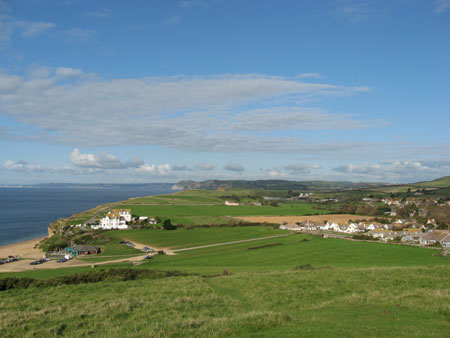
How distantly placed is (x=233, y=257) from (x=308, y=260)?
9.97 metres

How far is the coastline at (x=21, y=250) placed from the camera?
5781 cm

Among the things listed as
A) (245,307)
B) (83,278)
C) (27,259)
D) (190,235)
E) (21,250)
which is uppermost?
(245,307)

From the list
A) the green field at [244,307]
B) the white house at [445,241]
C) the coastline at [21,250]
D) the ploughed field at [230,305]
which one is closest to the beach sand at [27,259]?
the coastline at [21,250]

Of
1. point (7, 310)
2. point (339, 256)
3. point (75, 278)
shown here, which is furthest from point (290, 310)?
point (339, 256)

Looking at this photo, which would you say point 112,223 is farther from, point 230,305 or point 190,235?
point 230,305

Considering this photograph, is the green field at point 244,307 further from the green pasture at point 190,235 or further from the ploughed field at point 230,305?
the green pasture at point 190,235

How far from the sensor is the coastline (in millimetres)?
57812

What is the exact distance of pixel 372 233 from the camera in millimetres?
73875

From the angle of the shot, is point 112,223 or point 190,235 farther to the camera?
point 112,223

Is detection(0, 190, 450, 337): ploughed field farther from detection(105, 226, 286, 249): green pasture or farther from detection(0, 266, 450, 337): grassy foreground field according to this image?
detection(105, 226, 286, 249): green pasture

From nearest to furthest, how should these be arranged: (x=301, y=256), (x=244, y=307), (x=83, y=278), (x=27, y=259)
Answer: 1. (x=244, y=307)
2. (x=83, y=278)
3. (x=301, y=256)
4. (x=27, y=259)

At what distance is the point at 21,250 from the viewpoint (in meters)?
62.6

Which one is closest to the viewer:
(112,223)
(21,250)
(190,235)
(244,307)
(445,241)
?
(244,307)

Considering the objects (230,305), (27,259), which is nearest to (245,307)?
(230,305)
